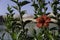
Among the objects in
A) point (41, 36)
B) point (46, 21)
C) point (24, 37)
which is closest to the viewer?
point (46, 21)

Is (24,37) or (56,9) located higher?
(56,9)

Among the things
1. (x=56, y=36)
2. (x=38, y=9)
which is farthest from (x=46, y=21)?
(x=38, y=9)

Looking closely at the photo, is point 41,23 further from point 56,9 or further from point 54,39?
point 56,9

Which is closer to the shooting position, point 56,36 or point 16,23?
point 56,36

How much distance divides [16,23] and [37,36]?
0.42 m

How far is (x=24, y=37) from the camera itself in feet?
7.50

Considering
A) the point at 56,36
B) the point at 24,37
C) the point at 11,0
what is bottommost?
the point at 24,37

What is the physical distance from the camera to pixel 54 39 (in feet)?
5.89

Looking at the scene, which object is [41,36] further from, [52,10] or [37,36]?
[52,10]

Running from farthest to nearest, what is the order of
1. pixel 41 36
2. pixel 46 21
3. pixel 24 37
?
pixel 24 37 < pixel 41 36 < pixel 46 21

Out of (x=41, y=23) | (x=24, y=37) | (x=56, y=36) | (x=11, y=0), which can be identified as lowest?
(x=24, y=37)

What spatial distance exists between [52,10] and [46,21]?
58 cm

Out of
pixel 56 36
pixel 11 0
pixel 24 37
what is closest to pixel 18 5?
pixel 11 0

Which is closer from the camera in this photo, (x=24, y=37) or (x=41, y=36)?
(x=41, y=36)
